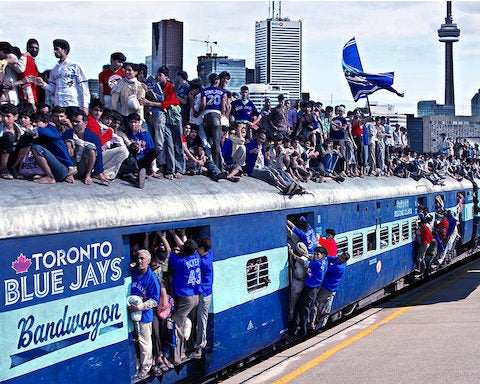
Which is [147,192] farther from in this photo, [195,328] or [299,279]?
[299,279]

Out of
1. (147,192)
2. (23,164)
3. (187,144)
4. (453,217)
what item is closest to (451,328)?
(187,144)

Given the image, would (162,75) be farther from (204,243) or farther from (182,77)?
(204,243)

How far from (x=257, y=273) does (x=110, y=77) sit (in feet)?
10.9

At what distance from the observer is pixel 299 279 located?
558 inches

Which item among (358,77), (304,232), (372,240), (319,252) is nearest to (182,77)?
(304,232)

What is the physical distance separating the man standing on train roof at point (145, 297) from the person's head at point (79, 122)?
1386mm

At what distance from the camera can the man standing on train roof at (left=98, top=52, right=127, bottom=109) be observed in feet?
39.0

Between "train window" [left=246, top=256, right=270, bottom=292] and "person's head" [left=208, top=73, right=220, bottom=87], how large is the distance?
9.73ft

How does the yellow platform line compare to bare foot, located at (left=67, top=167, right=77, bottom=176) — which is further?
the yellow platform line

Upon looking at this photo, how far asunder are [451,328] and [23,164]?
9.14 meters

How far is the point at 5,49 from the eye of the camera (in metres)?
10.8

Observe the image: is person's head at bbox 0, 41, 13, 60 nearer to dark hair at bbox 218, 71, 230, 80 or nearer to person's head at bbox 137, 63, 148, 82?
person's head at bbox 137, 63, 148, 82

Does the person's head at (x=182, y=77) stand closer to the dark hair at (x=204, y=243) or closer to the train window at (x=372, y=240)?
the dark hair at (x=204, y=243)

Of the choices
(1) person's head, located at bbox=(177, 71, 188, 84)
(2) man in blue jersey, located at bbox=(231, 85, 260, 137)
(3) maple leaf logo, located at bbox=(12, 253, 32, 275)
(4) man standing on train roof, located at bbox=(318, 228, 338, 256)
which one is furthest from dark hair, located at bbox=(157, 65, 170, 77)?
(3) maple leaf logo, located at bbox=(12, 253, 32, 275)
